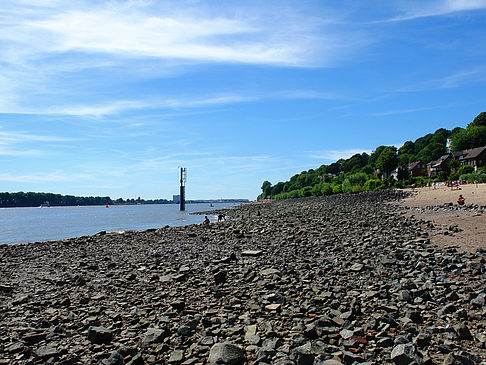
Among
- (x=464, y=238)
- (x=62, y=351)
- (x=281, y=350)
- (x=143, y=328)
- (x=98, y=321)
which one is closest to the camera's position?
(x=281, y=350)

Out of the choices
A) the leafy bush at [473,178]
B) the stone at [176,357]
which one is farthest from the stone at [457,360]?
the leafy bush at [473,178]

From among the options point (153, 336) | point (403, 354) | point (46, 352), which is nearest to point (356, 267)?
point (403, 354)

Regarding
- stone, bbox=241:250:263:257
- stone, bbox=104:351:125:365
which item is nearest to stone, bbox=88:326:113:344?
stone, bbox=104:351:125:365

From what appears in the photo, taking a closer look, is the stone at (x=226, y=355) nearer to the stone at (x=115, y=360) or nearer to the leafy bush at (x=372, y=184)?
the stone at (x=115, y=360)

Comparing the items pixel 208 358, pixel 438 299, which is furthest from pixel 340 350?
pixel 438 299

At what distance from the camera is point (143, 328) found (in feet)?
24.7

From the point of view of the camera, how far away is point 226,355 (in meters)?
5.78

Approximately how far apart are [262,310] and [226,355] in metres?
2.41

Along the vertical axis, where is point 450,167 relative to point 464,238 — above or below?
above

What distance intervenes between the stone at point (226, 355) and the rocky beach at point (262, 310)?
0.8 inches

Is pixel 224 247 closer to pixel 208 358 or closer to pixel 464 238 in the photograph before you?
pixel 464 238

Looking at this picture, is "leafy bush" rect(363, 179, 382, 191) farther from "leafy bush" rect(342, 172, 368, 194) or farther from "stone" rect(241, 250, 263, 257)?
"stone" rect(241, 250, 263, 257)

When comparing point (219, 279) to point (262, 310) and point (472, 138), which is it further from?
point (472, 138)

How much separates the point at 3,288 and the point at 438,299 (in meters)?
13.2
